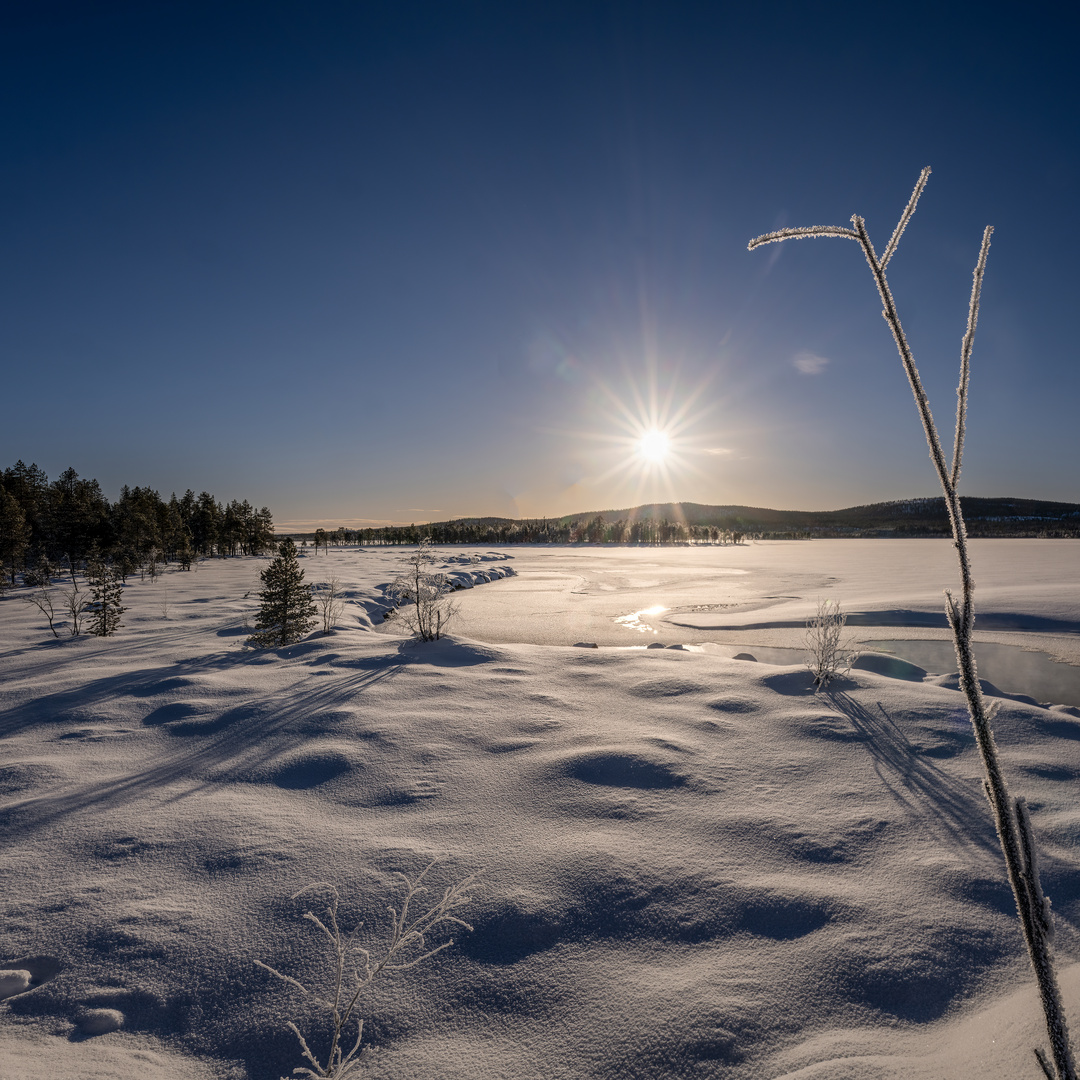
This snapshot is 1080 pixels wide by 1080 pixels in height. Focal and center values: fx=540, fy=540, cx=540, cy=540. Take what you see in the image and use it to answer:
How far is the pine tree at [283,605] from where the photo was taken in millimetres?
9891

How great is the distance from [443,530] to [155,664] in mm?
110517

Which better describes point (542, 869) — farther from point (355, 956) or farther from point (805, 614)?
point (805, 614)

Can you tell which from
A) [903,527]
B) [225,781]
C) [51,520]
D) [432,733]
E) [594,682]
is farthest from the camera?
[903,527]

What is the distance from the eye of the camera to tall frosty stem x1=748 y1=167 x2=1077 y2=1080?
0.77m

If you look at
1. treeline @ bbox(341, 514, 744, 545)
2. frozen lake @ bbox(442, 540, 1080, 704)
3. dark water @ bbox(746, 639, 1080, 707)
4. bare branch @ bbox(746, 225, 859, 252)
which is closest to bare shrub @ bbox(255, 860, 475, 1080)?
bare branch @ bbox(746, 225, 859, 252)

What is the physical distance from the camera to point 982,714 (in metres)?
0.85

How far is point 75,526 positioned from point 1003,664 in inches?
2047

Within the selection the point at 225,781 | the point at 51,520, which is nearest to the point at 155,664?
the point at 225,781

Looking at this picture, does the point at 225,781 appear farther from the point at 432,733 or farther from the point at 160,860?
the point at 432,733

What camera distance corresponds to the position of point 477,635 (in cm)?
1266

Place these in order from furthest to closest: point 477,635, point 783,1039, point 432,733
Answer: point 477,635, point 432,733, point 783,1039

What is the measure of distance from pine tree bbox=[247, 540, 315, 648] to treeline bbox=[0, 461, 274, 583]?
836 inches

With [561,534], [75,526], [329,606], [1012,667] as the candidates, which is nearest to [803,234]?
[1012,667]

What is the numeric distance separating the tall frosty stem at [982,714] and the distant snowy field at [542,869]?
176 cm
